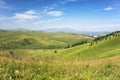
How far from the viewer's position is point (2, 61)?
1178cm

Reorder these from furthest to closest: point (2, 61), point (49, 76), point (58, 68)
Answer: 1. point (58, 68)
2. point (2, 61)
3. point (49, 76)

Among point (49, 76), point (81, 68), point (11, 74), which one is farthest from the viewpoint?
point (81, 68)

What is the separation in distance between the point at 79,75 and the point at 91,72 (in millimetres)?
1379

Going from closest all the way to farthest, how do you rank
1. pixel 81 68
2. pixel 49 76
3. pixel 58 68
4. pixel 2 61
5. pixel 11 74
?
pixel 11 74 → pixel 49 76 → pixel 2 61 → pixel 58 68 → pixel 81 68

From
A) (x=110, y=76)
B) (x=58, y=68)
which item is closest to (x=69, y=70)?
(x=58, y=68)

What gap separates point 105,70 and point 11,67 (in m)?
6.29

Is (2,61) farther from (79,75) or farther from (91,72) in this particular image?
(91,72)

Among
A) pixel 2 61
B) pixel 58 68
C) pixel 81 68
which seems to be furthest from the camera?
pixel 81 68

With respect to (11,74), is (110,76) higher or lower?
lower

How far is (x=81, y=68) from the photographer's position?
13820mm

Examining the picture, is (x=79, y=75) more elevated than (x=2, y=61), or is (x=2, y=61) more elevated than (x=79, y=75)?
(x=2, y=61)

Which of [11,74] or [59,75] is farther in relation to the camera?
[59,75]

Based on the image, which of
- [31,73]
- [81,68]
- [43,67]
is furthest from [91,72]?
[31,73]

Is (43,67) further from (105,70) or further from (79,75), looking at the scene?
(105,70)
